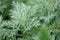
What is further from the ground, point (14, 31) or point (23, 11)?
point (23, 11)

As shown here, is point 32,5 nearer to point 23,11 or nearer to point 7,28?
point 23,11

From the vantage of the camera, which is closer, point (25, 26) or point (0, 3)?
point (25, 26)

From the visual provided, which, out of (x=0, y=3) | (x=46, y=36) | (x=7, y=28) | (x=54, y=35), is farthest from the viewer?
(x=0, y=3)

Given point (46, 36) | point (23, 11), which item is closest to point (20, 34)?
point (23, 11)

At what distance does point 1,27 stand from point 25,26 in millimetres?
171

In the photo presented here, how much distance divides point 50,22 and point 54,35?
0.09 metres

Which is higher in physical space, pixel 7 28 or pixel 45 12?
pixel 45 12

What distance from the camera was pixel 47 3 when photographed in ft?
4.03

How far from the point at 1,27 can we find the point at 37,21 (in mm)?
246

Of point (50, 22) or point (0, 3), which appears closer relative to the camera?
point (50, 22)

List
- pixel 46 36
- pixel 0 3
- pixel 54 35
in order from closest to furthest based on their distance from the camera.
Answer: pixel 46 36 → pixel 54 35 → pixel 0 3

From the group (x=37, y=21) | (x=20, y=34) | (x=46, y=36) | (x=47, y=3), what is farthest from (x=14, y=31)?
(x=46, y=36)

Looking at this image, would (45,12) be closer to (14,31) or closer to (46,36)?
(14,31)

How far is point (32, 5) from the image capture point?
1.30 metres
